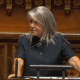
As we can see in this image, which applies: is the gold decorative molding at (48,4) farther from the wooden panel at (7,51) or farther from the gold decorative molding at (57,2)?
the wooden panel at (7,51)

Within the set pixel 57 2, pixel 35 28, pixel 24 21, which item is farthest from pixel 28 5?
pixel 35 28

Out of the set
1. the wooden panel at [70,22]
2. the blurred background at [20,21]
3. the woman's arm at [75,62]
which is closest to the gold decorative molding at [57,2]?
the blurred background at [20,21]

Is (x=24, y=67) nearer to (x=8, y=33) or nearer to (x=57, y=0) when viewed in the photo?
(x=8, y=33)

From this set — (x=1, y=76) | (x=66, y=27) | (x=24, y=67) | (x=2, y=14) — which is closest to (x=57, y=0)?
(x=66, y=27)

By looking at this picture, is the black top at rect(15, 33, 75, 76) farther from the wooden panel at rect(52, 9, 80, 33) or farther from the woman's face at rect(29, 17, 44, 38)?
the wooden panel at rect(52, 9, 80, 33)

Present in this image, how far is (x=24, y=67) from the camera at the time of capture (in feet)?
4.89

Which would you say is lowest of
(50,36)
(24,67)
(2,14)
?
(24,67)

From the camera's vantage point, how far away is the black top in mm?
1435

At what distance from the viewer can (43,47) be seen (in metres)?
1.48

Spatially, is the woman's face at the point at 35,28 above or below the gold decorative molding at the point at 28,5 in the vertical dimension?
below

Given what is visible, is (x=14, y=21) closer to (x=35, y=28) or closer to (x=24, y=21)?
(x=24, y=21)

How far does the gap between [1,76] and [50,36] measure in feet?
2.79

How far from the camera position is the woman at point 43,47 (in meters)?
1.39

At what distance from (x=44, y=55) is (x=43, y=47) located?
0.22 feet
